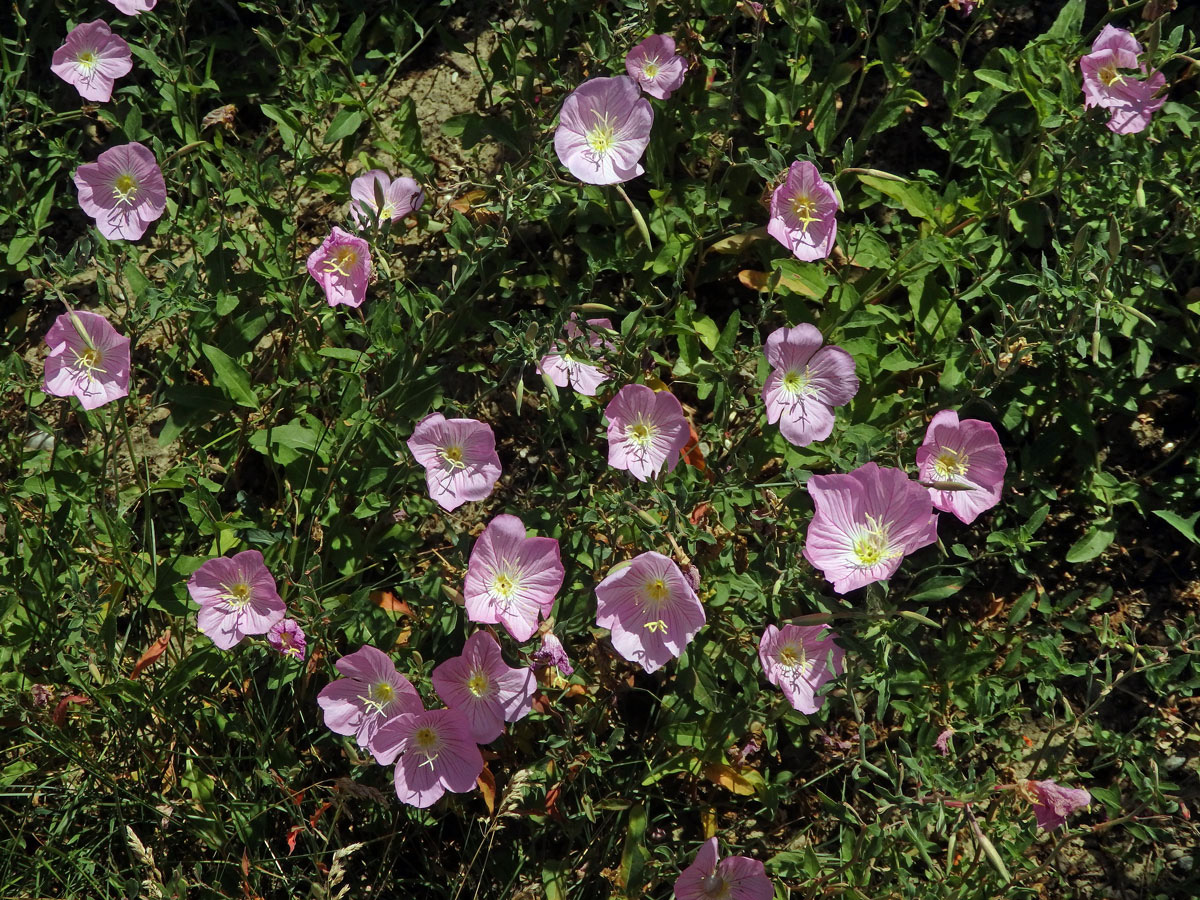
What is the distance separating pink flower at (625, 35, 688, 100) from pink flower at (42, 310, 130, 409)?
1.58 m

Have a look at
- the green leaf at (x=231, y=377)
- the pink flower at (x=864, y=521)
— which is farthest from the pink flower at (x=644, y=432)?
the green leaf at (x=231, y=377)

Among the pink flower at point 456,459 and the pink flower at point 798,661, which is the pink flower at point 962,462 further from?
the pink flower at point 456,459

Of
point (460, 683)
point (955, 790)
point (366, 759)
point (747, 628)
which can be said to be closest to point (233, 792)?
point (366, 759)

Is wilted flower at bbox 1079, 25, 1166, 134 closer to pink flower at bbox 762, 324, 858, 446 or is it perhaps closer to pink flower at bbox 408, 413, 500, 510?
pink flower at bbox 762, 324, 858, 446

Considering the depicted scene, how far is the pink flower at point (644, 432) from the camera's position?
256 cm

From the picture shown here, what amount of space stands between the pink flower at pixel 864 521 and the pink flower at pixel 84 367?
1831mm

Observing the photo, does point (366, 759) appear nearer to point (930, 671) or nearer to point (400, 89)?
point (930, 671)

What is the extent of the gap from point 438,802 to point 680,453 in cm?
109

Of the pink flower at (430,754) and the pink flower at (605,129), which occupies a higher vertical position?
the pink flower at (605,129)

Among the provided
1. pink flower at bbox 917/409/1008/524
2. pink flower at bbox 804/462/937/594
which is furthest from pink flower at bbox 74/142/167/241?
pink flower at bbox 917/409/1008/524

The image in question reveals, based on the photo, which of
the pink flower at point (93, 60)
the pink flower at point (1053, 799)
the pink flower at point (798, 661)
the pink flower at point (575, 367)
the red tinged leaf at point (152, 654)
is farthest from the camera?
the pink flower at point (93, 60)

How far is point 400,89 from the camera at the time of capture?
3.51m

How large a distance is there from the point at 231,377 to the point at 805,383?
1.53m

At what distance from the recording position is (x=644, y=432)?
2605 millimetres
